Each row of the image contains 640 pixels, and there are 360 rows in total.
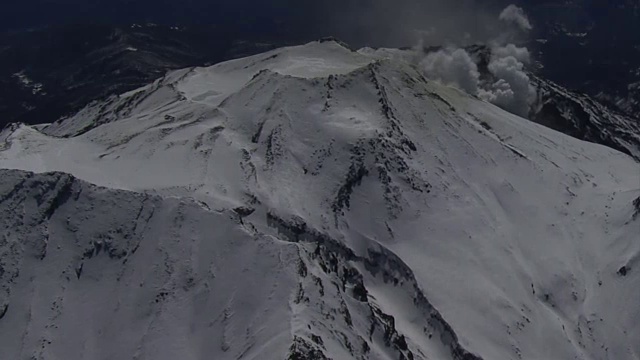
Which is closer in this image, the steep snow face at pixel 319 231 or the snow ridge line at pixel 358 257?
the steep snow face at pixel 319 231

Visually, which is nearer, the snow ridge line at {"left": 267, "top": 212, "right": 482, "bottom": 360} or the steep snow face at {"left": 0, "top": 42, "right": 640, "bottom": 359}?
the steep snow face at {"left": 0, "top": 42, "right": 640, "bottom": 359}

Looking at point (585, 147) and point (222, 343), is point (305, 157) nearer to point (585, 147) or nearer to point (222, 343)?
point (222, 343)

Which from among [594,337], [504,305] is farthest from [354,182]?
[594,337]

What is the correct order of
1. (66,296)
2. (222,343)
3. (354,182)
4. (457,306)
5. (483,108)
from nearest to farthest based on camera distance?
1. (222,343)
2. (66,296)
3. (457,306)
4. (354,182)
5. (483,108)

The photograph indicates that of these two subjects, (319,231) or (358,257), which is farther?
(319,231)

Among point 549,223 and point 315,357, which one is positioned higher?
point 315,357

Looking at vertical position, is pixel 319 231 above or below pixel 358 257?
A: above

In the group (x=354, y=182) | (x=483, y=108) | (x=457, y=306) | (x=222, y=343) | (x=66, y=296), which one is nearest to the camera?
(x=222, y=343)

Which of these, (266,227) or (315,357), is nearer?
(315,357)
